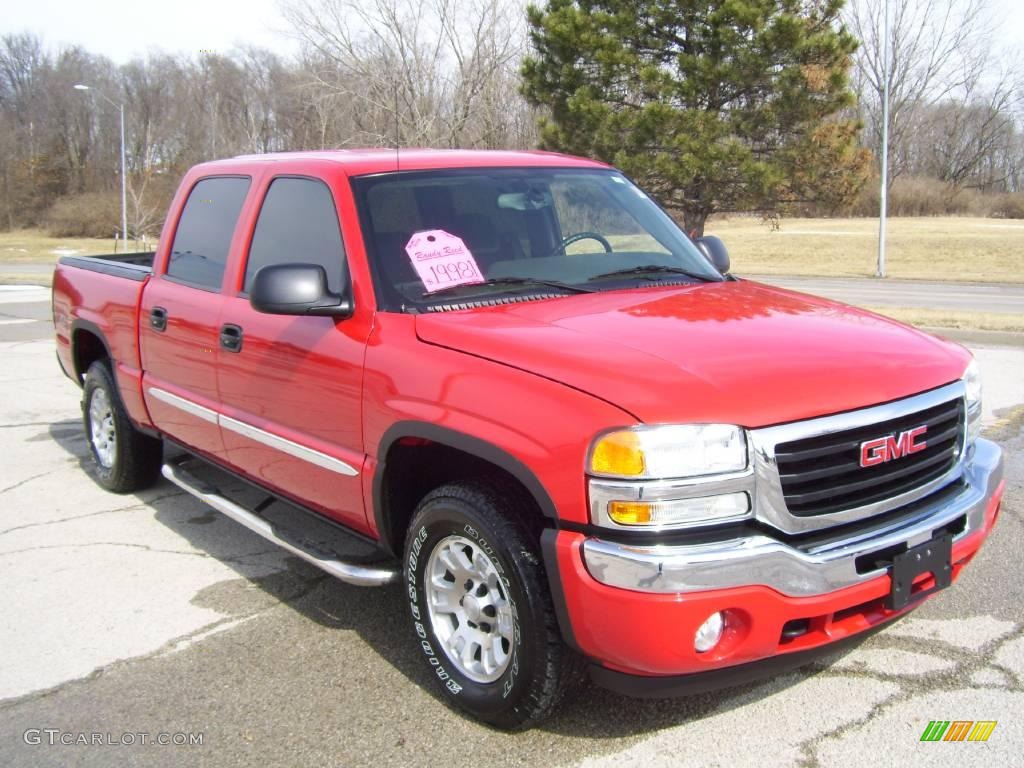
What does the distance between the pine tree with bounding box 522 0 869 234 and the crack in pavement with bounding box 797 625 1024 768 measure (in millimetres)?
26700

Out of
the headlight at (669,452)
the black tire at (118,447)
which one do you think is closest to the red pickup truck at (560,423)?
the headlight at (669,452)

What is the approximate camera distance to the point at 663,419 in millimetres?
2625

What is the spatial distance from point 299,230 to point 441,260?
2.43ft

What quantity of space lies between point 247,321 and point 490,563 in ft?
5.63

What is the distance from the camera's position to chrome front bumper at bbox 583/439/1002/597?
257cm

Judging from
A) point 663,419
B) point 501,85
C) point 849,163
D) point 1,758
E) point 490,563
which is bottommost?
point 1,758

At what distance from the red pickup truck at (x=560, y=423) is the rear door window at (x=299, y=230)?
0.02 m

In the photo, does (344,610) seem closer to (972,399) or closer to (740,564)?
(740,564)

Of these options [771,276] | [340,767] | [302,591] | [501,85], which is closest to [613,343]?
[340,767]

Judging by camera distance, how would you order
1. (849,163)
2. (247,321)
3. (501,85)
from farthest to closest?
(501,85)
(849,163)
(247,321)

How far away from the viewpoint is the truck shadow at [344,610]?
3217 millimetres

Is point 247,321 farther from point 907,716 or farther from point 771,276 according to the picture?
point 771,276

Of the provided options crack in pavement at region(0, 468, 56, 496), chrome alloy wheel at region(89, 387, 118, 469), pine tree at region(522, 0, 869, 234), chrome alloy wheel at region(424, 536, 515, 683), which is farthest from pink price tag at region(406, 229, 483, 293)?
pine tree at region(522, 0, 869, 234)

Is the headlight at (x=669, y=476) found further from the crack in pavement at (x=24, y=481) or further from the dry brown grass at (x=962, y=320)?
the dry brown grass at (x=962, y=320)
